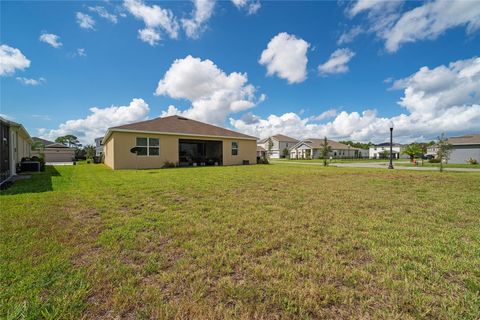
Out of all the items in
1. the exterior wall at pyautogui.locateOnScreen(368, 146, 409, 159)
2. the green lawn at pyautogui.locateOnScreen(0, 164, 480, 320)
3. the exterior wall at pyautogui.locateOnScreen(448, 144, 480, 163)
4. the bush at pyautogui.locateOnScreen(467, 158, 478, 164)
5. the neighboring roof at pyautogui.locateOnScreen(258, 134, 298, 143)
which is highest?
the neighboring roof at pyautogui.locateOnScreen(258, 134, 298, 143)

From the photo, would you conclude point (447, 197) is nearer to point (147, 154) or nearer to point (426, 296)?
point (426, 296)

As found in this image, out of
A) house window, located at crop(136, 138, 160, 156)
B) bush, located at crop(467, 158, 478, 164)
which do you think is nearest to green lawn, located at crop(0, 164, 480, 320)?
house window, located at crop(136, 138, 160, 156)

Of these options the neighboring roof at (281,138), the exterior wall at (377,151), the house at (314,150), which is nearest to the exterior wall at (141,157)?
the house at (314,150)

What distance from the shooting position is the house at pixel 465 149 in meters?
24.4

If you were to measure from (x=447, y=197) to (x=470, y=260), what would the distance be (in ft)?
16.7

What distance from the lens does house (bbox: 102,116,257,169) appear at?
14961mm

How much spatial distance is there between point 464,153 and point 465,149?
1.66ft

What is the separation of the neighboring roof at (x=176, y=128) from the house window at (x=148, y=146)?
2.51ft

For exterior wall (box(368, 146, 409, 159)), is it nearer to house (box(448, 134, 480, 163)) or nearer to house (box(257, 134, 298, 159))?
house (box(257, 134, 298, 159))

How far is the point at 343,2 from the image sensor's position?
10633 millimetres

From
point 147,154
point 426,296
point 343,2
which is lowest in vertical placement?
point 426,296

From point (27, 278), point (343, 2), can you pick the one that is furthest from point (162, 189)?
point (343, 2)

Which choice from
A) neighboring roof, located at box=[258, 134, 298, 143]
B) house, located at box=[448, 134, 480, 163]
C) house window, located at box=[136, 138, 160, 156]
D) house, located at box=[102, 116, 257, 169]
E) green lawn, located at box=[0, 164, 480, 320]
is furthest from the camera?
neighboring roof, located at box=[258, 134, 298, 143]

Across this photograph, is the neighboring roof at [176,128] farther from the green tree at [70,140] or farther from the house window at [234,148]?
the green tree at [70,140]
